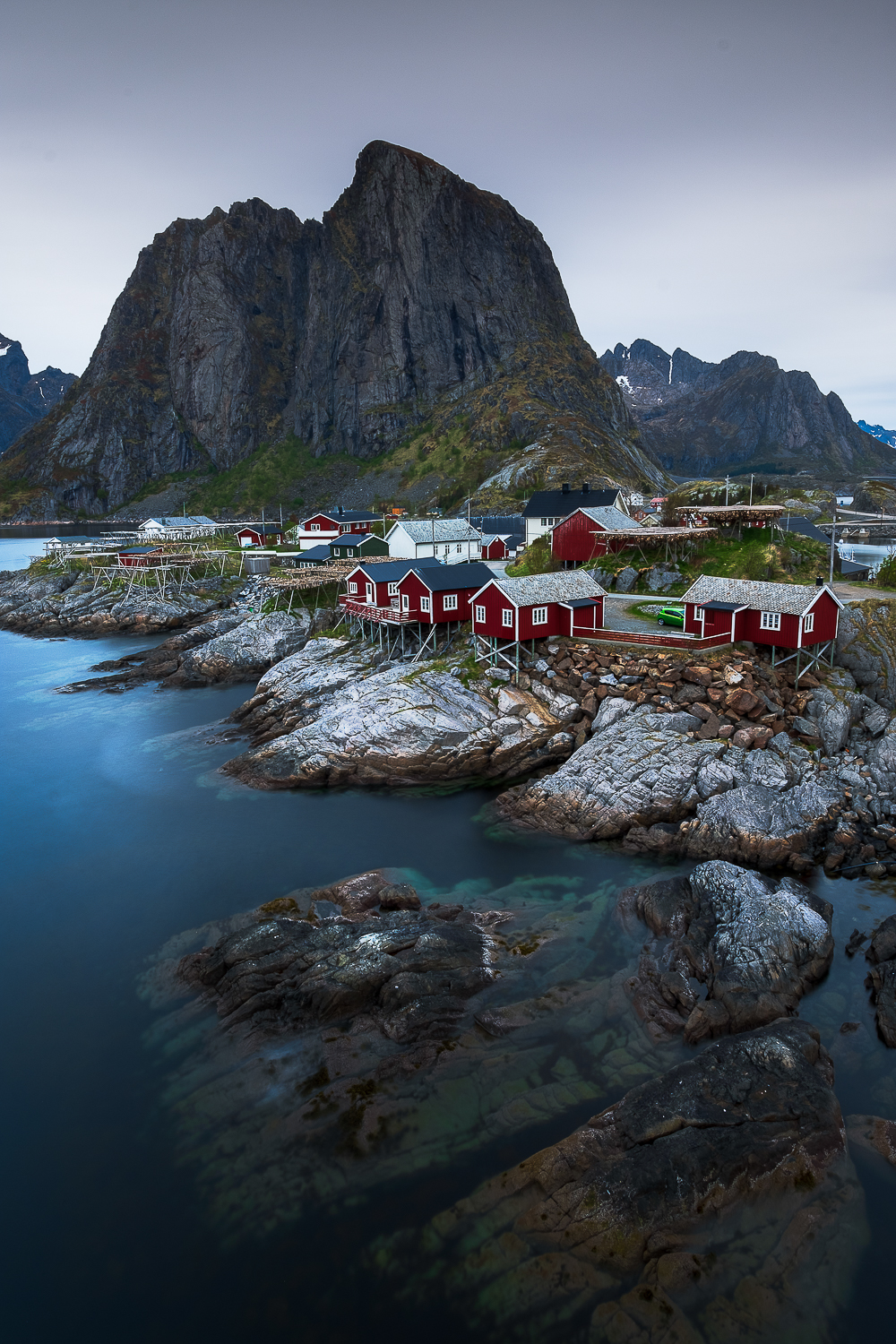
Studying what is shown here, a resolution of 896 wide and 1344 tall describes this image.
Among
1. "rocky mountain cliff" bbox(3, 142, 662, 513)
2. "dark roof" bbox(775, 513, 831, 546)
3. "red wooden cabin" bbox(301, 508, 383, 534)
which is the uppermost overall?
"rocky mountain cliff" bbox(3, 142, 662, 513)

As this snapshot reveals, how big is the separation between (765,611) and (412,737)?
59.1 feet

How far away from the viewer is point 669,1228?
1234 centimetres

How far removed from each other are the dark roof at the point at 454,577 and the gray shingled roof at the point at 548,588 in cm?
353

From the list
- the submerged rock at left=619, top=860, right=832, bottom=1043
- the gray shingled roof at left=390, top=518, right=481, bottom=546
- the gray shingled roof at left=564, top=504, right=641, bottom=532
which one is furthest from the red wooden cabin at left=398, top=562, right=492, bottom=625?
the submerged rock at left=619, top=860, right=832, bottom=1043

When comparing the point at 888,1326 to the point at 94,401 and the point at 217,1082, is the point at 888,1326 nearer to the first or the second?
the point at 217,1082

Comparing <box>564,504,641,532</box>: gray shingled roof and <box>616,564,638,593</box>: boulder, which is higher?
<box>564,504,641,532</box>: gray shingled roof

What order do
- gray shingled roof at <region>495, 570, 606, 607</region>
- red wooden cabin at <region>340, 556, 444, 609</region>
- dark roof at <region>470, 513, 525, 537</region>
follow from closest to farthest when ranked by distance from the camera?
gray shingled roof at <region>495, 570, 606, 607</region>, red wooden cabin at <region>340, 556, 444, 609</region>, dark roof at <region>470, 513, 525, 537</region>

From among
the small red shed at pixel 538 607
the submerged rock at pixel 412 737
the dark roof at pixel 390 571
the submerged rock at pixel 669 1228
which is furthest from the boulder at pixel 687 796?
the dark roof at pixel 390 571

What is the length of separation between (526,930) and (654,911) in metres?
3.86

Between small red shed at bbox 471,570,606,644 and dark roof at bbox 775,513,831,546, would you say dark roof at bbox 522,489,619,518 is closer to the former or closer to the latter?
dark roof at bbox 775,513,831,546

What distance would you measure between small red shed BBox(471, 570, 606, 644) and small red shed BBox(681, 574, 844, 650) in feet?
17.1

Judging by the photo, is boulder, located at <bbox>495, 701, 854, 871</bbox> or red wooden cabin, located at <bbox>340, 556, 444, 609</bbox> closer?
boulder, located at <bbox>495, 701, 854, 871</bbox>

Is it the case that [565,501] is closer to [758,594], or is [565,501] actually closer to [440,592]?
[440,592]

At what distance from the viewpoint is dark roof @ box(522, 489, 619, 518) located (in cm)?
6212
